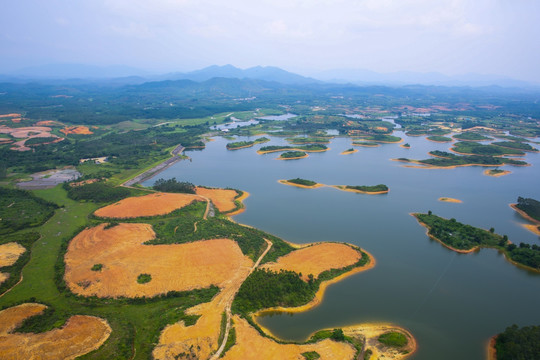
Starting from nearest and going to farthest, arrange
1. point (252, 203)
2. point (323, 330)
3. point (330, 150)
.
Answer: point (323, 330)
point (252, 203)
point (330, 150)

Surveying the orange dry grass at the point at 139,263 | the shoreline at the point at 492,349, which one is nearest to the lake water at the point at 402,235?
the shoreline at the point at 492,349

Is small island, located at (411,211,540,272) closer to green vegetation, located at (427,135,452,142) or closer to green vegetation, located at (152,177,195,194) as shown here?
green vegetation, located at (152,177,195,194)

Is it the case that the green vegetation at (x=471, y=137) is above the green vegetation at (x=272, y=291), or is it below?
above

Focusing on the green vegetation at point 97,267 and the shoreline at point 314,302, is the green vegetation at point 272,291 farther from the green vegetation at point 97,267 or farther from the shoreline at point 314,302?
the green vegetation at point 97,267

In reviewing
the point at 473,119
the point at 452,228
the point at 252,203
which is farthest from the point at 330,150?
the point at 473,119

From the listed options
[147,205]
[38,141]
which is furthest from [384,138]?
[38,141]

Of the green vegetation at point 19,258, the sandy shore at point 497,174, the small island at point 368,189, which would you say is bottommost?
the green vegetation at point 19,258

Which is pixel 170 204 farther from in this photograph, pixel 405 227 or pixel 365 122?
pixel 365 122
